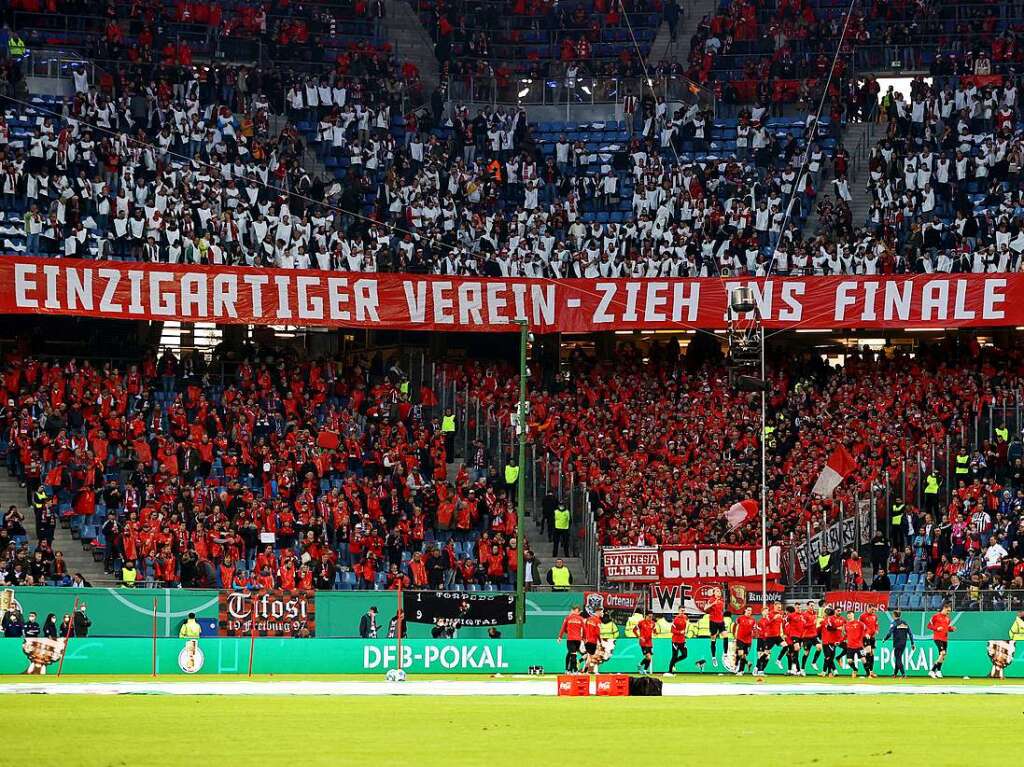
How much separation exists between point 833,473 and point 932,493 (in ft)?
7.95

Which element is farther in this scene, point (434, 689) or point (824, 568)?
point (824, 568)

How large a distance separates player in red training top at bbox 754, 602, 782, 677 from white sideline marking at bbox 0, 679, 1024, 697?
2.11 m

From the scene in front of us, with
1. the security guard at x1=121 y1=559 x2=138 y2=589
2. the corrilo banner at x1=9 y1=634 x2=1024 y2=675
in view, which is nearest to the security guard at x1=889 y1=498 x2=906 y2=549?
the corrilo banner at x1=9 y1=634 x2=1024 y2=675

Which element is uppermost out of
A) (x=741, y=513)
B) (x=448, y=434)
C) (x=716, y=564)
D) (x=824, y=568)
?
(x=448, y=434)

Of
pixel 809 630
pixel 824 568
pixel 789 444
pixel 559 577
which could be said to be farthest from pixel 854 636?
pixel 789 444

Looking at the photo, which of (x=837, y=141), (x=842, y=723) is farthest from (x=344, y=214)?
(x=842, y=723)

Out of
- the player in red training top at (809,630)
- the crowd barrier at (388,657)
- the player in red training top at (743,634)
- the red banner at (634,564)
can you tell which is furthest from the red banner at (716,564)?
the player in red training top at (809,630)

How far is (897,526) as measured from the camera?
43.2m

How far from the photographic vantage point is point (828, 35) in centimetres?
5819

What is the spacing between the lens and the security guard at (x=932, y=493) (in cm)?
4388

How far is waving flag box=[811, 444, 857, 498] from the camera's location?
146 feet

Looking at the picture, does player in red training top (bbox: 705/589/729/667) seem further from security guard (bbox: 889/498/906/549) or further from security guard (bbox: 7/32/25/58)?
security guard (bbox: 7/32/25/58)

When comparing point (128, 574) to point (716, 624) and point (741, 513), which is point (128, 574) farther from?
point (741, 513)

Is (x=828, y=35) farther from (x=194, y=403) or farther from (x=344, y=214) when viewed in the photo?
(x=194, y=403)
